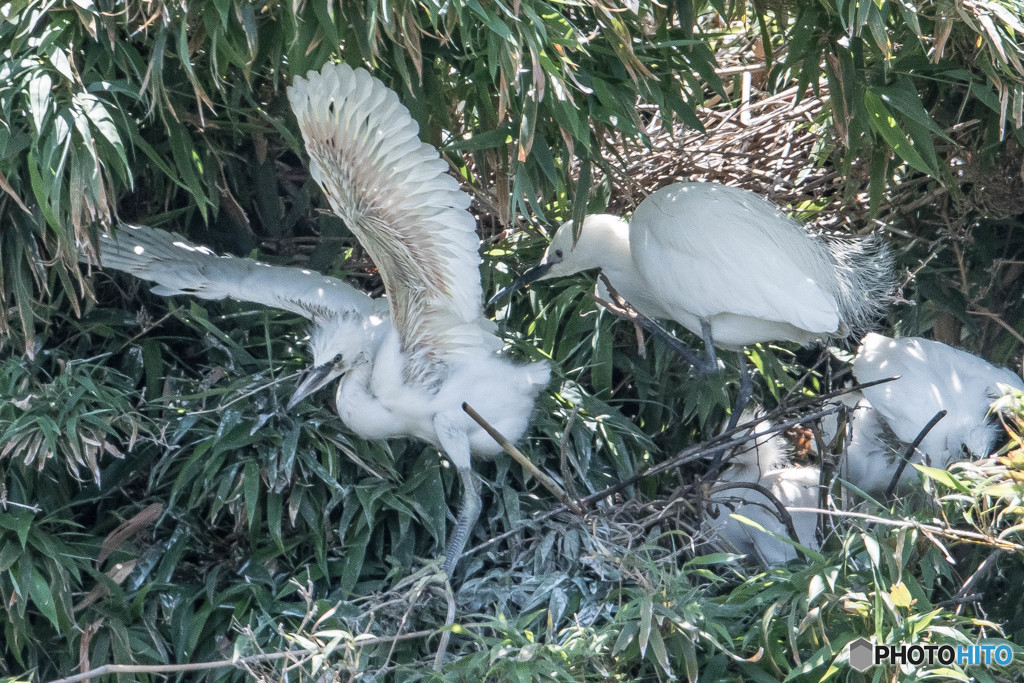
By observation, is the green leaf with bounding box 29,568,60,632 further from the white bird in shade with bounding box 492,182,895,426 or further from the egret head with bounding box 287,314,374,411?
the white bird in shade with bounding box 492,182,895,426

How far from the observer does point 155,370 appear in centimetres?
220

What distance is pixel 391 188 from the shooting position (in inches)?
68.4

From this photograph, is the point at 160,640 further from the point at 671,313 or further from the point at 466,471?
the point at 671,313

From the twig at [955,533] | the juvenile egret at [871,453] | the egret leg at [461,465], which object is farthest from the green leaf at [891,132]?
the egret leg at [461,465]

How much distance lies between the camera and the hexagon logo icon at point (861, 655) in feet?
5.21

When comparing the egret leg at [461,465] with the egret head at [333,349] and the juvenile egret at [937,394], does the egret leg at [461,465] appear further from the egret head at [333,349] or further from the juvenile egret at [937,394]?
the juvenile egret at [937,394]

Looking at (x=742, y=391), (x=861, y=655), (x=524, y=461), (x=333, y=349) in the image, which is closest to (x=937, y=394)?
(x=742, y=391)

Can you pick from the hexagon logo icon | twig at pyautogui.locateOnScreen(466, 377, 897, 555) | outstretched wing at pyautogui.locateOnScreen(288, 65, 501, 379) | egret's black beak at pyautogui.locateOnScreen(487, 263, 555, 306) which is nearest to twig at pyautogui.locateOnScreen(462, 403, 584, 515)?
twig at pyautogui.locateOnScreen(466, 377, 897, 555)

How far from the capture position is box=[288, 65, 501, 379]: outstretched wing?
1.68 meters

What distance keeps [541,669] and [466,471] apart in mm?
483

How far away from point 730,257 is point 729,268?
21 millimetres

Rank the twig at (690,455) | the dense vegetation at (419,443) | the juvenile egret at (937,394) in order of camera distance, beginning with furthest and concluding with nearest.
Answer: the juvenile egret at (937,394), the twig at (690,455), the dense vegetation at (419,443)

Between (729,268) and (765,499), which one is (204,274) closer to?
(729,268)

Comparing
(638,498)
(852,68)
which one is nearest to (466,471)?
(638,498)
